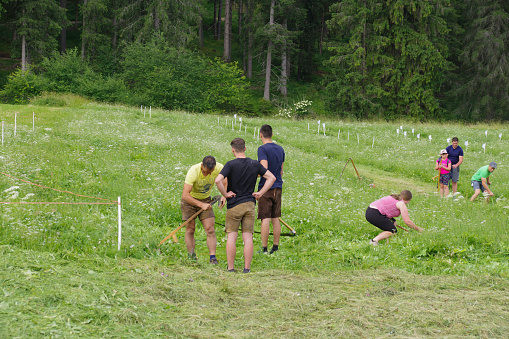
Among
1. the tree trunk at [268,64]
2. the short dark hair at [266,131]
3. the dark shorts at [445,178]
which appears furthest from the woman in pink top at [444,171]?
the tree trunk at [268,64]

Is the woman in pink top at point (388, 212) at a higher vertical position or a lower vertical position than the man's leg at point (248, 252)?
higher

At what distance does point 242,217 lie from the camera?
7.62 m

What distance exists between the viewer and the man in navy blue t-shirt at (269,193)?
8.66 metres

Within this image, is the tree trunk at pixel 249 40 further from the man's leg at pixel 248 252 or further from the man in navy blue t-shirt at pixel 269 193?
the man's leg at pixel 248 252

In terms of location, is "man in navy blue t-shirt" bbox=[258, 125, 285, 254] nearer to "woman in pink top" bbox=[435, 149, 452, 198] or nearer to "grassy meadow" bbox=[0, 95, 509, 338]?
"grassy meadow" bbox=[0, 95, 509, 338]

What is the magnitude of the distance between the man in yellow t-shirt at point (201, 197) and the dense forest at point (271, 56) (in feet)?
98.7

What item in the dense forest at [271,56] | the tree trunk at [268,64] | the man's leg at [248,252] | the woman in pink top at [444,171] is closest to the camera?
the man's leg at [248,252]

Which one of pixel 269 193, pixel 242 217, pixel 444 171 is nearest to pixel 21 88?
pixel 444 171

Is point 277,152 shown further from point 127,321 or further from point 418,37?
point 418,37

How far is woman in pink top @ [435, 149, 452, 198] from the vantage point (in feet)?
47.4

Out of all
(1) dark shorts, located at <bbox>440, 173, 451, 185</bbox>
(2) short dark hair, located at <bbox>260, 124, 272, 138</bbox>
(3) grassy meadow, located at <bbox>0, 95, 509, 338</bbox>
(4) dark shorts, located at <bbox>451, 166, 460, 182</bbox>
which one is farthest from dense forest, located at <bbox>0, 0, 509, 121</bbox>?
(2) short dark hair, located at <bbox>260, 124, 272, 138</bbox>

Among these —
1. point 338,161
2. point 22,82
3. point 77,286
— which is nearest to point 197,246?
point 77,286

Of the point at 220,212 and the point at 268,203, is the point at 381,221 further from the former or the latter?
the point at 220,212

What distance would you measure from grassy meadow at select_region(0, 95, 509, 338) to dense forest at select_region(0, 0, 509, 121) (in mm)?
22943
